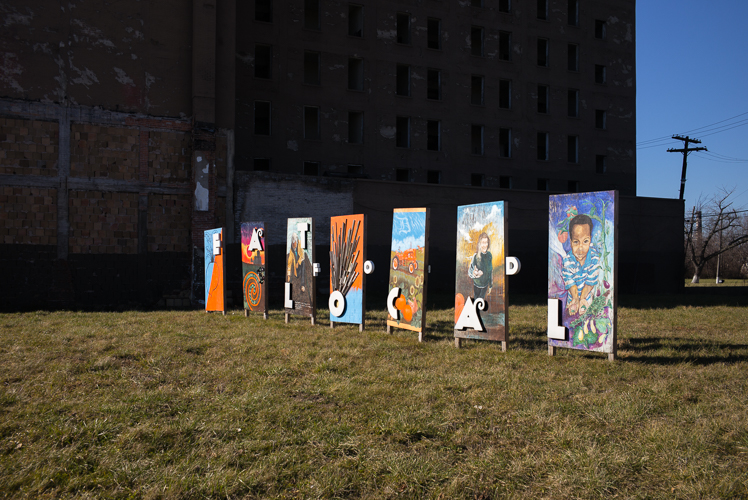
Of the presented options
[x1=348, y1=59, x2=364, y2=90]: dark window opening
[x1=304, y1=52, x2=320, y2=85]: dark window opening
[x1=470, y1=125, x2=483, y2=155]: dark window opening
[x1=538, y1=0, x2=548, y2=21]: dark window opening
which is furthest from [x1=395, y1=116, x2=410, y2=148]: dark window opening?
[x1=538, y1=0, x2=548, y2=21]: dark window opening

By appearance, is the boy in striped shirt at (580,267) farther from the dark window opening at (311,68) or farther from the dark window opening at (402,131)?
the dark window opening at (311,68)

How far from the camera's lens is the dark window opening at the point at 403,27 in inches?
1140

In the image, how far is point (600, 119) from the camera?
3275 centimetres

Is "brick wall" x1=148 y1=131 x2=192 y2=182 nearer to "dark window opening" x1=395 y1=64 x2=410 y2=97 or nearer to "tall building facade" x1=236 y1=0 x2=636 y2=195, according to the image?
"tall building facade" x1=236 y1=0 x2=636 y2=195

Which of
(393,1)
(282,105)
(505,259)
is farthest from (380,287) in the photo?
(393,1)

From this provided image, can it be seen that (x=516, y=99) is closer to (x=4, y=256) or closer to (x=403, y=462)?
(x=4, y=256)

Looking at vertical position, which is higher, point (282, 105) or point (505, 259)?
A: point (282, 105)

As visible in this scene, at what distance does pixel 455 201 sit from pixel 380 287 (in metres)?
5.19

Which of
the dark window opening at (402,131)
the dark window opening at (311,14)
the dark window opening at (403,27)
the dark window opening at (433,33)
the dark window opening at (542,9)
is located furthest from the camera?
the dark window opening at (542,9)

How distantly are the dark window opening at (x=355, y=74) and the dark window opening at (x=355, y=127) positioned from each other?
1390 millimetres

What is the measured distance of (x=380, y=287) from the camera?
22.4 metres

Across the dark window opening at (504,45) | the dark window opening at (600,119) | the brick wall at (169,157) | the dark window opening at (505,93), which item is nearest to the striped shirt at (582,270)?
the brick wall at (169,157)

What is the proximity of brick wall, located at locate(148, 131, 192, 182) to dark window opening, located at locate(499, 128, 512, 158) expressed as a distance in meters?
18.8

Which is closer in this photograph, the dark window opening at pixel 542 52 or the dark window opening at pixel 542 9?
the dark window opening at pixel 542 9
